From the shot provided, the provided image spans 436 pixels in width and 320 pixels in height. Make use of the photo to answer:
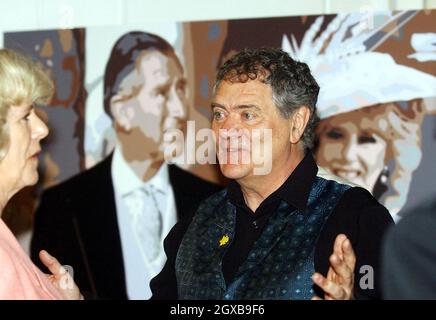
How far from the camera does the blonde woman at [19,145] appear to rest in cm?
160

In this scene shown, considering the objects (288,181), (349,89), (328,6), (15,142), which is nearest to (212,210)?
(288,181)

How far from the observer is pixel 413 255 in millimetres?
772

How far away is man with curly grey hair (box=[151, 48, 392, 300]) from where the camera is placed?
76.7 inches

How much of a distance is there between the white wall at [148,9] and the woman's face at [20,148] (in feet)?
4.78

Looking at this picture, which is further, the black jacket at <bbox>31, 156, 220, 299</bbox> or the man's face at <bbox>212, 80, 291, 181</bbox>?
the black jacket at <bbox>31, 156, 220, 299</bbox>

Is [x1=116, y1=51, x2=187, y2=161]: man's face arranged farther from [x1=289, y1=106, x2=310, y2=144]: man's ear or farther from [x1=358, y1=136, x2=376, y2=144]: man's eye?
[x1=289, y1=106, x2=310, y2=144]: man's ear

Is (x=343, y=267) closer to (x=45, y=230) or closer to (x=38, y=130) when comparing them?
(x=38, y=130)

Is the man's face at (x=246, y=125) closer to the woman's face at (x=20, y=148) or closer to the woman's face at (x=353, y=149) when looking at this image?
the woman's face at (x=20, y=148)

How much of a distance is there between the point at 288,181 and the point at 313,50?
951mm

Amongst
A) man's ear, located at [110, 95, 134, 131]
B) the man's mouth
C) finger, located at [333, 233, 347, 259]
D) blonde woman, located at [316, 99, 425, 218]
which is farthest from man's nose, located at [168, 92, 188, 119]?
finger, located at [333, 233, 347, 259]

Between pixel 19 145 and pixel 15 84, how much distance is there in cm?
16

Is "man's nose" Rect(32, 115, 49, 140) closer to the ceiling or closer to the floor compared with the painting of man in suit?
closer to the ceiling

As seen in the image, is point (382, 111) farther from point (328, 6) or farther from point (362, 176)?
point (328, 6)

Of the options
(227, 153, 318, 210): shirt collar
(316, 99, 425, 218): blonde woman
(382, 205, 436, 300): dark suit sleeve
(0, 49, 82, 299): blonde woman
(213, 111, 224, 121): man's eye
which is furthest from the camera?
(316, 99, 425, 218): blonde woman
